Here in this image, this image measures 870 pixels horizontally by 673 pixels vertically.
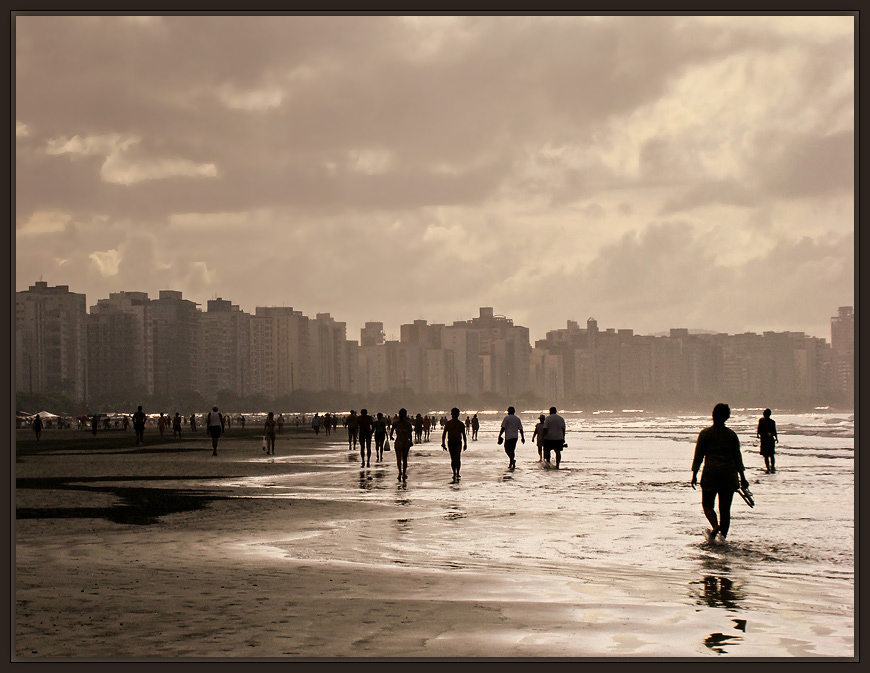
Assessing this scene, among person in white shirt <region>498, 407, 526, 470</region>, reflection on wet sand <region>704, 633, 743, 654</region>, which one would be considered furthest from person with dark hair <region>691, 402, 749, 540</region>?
person in white shirt <region>498, 407, 526, 470</region>

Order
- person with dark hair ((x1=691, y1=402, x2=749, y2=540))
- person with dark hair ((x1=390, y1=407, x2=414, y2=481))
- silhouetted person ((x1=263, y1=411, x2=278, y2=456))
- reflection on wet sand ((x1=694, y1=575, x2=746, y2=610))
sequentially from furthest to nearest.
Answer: silhouetted person ((x1=263, y1=411, x2=278, y2=456)) → person with dark hair ((x1=390, y1=407, x2=414, y2=481)) → person with dark hair ((x1=691, y1=402, x2=749, y2=540)) → reflection on wet sand ((x1=694, y1=575, x2=746, y2=610))

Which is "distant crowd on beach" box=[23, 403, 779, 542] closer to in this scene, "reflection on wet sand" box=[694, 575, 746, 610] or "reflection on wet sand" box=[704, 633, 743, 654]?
"reflection on wet sand" box=[694, 575, 746, 610]

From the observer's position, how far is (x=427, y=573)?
36.4 feet

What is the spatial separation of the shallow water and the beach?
46 mm

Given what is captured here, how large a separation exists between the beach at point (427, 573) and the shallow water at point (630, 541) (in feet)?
0.15

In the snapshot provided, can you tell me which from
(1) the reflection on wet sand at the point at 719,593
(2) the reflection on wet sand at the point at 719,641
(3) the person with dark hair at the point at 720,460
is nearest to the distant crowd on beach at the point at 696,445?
(3) the person with dark hair at the point at 720,460

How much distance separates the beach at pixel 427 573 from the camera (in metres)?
7.63

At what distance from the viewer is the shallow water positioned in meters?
9.09

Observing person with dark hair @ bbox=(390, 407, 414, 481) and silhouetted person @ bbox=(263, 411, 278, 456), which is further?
silhouetted person @ bbox=(263, 411, 278, 456)

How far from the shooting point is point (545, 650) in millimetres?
7293

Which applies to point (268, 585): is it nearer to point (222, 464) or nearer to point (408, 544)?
point (408, 544)

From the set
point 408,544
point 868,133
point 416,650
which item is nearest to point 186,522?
point 408,544

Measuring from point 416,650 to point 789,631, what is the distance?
3.01 metres

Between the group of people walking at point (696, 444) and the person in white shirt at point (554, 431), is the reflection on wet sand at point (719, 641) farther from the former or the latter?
the person in white shirt at point (554, 431)
